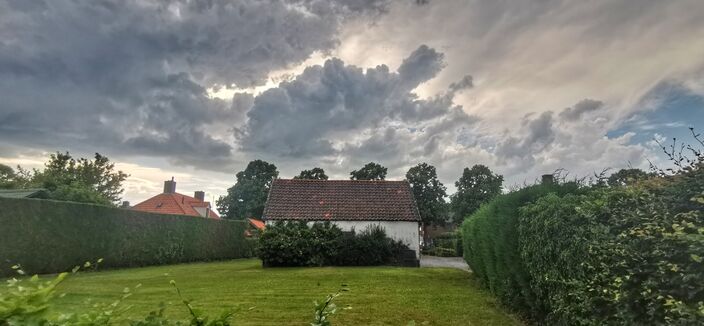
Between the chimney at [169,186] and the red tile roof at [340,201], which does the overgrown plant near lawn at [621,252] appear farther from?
the chimney at [169,186]

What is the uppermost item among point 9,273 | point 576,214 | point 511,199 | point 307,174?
point 307,174

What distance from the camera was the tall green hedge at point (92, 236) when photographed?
18219 millimetres

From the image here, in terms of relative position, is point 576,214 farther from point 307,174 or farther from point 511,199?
point 307,174

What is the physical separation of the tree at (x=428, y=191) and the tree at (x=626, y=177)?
60289 millimetres

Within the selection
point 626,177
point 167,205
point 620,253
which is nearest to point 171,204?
point 167,205

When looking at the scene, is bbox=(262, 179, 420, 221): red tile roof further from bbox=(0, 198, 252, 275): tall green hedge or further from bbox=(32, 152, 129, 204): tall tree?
bbox=(32, 152, 129, 204): tall tree

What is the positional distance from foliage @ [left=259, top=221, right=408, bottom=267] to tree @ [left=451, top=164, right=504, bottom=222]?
4105 cm

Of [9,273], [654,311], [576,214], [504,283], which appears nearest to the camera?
[654,311]

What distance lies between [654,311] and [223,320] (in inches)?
136

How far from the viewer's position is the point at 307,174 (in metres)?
70.3

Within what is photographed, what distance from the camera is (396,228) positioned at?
28812 mm

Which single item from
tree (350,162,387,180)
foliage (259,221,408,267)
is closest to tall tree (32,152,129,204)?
foliage (259,221,408,267)

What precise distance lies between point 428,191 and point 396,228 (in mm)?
42152

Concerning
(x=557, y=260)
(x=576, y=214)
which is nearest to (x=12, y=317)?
(x=576, y=214)
